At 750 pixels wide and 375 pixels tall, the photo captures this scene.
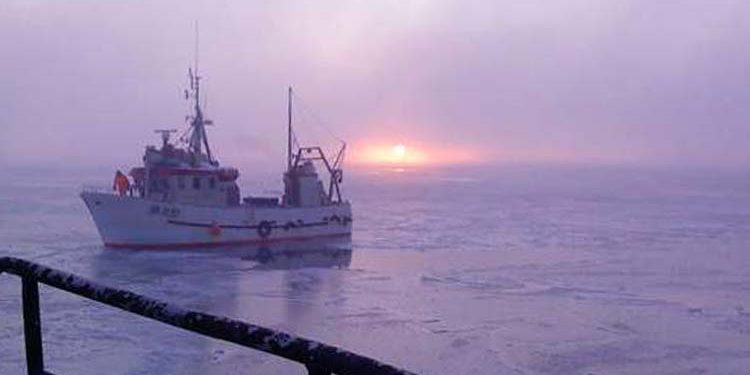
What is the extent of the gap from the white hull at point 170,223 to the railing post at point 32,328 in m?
32.1

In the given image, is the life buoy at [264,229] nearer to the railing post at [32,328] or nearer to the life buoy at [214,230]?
the life buoy at [214,230]

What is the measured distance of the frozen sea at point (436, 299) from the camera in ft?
45.9

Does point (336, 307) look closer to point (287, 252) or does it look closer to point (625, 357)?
point (625, 357)

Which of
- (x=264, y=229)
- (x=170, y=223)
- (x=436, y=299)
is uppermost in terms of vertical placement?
(x=170, y=223)

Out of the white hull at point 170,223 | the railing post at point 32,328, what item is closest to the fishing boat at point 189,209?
the white hull at point 170,223

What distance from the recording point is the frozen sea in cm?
1400

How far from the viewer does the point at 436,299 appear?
21156 millimetres

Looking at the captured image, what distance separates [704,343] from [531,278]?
9820mm

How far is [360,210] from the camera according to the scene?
65938 millimetres

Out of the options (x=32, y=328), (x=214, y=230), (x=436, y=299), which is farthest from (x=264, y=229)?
(x=32, y=328)

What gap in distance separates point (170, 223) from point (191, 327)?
33177mm

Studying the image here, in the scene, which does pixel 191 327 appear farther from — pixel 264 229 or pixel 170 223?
pixel 264 229

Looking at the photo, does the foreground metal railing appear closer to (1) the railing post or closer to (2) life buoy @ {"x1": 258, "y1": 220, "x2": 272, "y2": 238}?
(1) the railing post

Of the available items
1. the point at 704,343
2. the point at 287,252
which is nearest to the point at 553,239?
the point at 287,252
